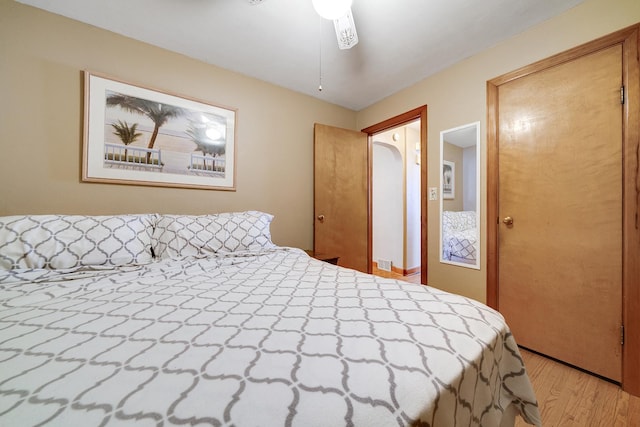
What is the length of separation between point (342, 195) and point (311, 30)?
1619mm

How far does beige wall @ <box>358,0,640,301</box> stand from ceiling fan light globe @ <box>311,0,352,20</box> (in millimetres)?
1394

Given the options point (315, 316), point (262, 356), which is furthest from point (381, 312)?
point (262, 356)

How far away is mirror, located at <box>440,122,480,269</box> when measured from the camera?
76.8 inches

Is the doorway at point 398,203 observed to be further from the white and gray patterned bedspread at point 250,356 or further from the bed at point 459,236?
the white and gray patterned bedspread at point 250,356

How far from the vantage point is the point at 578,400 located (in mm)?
1267

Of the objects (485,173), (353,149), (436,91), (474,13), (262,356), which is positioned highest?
(474,13)

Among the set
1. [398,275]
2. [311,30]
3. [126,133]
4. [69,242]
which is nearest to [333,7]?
[311,30]

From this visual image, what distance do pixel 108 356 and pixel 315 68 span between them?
236 cm

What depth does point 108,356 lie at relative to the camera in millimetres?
516

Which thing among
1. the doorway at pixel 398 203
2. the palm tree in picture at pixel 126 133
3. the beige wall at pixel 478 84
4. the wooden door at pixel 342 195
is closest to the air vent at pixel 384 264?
the doorway at pixel 398 203

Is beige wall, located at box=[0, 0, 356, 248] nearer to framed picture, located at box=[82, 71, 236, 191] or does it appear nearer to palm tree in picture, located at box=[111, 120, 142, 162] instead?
framed picture, located at box=[82, 71, 236, 191]

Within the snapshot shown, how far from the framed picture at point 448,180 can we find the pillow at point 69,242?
2375mm

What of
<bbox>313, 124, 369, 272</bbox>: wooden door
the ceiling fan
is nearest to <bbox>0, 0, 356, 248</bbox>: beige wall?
<bbox>313, 124, 369, 272</bbox>: wooden door

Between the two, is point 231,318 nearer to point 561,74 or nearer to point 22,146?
point 22,146
